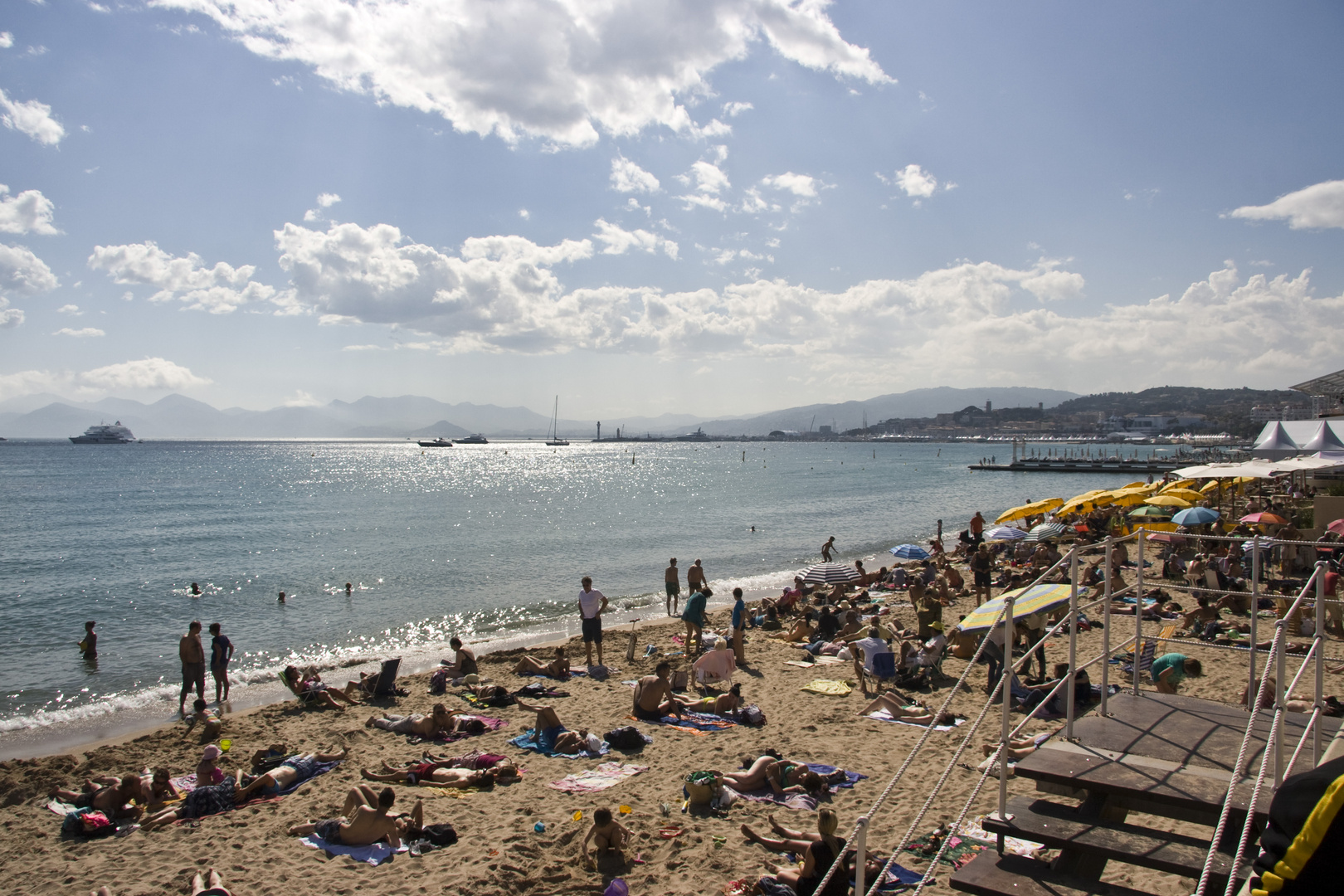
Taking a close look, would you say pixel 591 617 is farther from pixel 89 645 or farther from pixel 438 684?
pixel 89 645

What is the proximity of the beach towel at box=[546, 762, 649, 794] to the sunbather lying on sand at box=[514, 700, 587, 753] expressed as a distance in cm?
Answer: 56

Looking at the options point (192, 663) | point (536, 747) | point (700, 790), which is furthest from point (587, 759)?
point (192, 663)

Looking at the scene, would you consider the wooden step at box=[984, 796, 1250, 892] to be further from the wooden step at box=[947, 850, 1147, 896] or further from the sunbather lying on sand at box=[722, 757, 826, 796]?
the sunbather lying on sand at box=[722, 757, 826, 796]

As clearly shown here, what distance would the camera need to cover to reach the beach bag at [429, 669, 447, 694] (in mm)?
11930

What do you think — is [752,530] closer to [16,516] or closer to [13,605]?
[13,605]

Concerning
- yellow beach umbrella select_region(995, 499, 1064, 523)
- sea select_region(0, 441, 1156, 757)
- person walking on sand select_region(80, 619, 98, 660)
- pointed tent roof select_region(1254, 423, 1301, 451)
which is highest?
pointed tent roof select_region(1254, 423, 1301, 451)

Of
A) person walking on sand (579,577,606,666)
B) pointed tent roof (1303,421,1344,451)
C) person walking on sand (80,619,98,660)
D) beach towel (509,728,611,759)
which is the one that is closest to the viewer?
beach towel (509,728,611,759)

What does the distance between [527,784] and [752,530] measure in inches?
1148

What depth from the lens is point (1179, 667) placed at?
924 centimetres

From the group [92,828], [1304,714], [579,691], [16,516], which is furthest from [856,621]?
[16,516]

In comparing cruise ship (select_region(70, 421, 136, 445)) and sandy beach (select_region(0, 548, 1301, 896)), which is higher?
cruise ship (select_region(70, 421, 136, 445))

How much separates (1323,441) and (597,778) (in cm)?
3142

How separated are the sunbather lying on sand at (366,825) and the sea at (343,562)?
666 cm

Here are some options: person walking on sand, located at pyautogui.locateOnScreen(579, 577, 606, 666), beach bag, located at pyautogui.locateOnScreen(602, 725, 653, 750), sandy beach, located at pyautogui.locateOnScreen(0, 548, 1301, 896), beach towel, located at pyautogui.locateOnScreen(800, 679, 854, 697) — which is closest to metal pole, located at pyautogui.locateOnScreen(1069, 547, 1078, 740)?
sandy beach, located at pyautogui.locateOnScreen(0, 548, 1301, 896)
